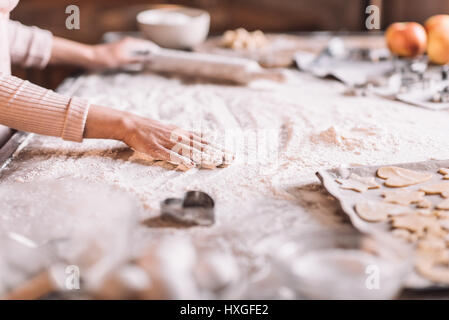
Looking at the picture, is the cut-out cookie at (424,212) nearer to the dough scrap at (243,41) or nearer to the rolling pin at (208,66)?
the rolling pin at (208,66)

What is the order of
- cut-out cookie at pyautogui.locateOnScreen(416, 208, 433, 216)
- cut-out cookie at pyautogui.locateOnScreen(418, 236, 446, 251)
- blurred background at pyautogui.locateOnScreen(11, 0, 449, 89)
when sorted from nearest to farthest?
cut-out cookie at pyautogui.locateOnScreen(418, 236, 446, 251) < cut-out cookie at pyautogui.locateOnScreen(416, 208, 433, 216) < blurred background at pyautogui.locateOnScreen(11, 0, 449, 89)

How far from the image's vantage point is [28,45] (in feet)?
5.74

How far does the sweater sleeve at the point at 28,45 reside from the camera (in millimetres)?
1710

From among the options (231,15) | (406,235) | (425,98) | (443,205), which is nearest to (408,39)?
(425,98)

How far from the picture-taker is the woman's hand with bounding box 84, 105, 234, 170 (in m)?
1.12

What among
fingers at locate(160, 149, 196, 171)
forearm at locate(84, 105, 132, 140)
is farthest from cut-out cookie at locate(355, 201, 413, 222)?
forearm at locate(84, 105, 132, 140)

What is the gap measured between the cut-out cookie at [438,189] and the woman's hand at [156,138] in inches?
16.5

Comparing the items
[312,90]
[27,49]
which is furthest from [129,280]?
[27,49]

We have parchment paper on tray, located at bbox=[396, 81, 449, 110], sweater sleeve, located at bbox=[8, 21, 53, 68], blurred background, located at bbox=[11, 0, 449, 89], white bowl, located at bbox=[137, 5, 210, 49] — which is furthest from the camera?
blurred background, located at bbox=[11, 0, 449, 89]

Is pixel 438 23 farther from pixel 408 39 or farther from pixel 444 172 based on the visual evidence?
pixel 444 172

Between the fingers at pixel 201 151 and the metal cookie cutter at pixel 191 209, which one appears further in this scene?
the fingers at pixel 201 151

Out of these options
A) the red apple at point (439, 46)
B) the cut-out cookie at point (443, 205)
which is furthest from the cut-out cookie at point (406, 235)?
the red apple at point (439, 46)

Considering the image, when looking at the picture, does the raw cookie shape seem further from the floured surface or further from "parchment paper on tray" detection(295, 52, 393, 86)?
"parchment paper on tray" detection(295, 52, 393, 86)

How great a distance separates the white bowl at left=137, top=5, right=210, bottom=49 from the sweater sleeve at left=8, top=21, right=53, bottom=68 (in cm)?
40
